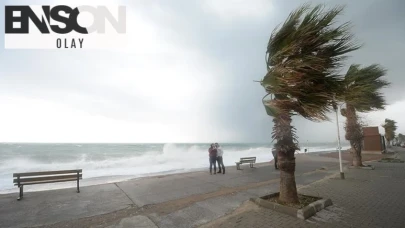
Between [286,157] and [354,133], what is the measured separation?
35.0 feet

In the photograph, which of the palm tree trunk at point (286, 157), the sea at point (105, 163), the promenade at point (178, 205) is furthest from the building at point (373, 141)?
the palm tree trunk at point (286, 157)

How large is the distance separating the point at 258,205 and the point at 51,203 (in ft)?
20.9

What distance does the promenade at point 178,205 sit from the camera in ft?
15.1

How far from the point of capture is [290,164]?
539 centimetres

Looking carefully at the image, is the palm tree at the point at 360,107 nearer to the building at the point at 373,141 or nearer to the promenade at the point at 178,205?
the promenade at the point at 178,205

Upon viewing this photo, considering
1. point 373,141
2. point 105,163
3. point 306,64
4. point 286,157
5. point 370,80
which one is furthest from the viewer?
point 373,141

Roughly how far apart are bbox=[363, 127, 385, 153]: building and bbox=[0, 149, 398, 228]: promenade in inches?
901

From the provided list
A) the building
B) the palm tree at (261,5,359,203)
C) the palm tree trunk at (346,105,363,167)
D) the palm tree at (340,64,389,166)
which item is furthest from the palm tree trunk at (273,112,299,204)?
the building

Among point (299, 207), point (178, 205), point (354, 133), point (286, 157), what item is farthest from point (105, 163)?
point (354, 133)

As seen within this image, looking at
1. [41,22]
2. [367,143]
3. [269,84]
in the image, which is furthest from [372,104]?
[41,22]

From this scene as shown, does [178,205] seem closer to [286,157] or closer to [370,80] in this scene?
[286,157]

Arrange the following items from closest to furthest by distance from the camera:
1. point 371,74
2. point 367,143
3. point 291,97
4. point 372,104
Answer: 1. point 291,97
2. point 371,74
3. point 372,104
4. point 367,143

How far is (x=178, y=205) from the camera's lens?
5879 millimetres

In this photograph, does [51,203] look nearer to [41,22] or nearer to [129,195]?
[129,195]
